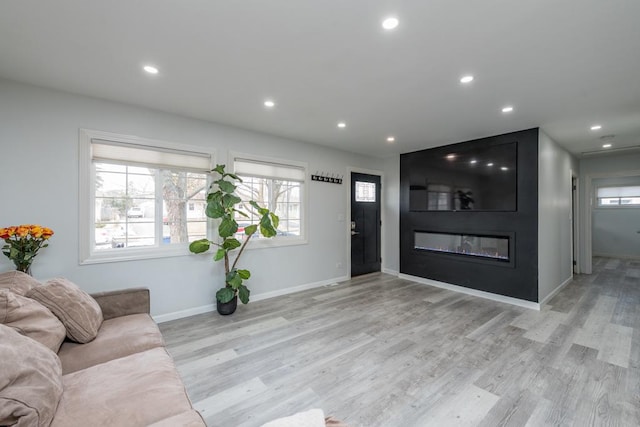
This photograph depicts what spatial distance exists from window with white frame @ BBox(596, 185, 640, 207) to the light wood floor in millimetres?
5145

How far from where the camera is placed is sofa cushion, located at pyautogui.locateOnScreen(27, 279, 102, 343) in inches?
66.7

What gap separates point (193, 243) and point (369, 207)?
3505mm

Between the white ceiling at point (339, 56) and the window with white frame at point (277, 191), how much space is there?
830mm

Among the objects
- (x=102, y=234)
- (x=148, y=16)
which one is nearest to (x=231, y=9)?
(x=148, y=16)

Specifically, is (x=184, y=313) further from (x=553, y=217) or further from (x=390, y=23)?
(x=553, y=217)

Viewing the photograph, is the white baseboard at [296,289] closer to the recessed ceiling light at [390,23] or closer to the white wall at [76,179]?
the white wall at [76,179]

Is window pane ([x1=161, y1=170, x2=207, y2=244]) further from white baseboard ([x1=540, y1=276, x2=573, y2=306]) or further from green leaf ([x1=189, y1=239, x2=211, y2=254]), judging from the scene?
white baseboard ([x1=540, y1=276, x2=573, y2=306])

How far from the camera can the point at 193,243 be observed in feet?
10.8

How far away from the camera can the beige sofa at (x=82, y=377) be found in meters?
1.02

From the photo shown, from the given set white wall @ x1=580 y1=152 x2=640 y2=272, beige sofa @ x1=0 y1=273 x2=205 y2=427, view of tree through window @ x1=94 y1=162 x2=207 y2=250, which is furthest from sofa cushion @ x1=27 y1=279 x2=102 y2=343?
white wall @ x1=580 y1=152 x2=640 y2=272

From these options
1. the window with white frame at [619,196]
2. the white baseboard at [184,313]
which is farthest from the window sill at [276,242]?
the window with white frame at [619,196]

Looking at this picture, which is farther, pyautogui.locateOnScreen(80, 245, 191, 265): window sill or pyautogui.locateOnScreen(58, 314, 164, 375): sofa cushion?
pyautogui.locateOnScreen(80, 245, 191, 265): window sill

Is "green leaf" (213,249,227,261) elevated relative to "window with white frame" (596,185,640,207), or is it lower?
lower

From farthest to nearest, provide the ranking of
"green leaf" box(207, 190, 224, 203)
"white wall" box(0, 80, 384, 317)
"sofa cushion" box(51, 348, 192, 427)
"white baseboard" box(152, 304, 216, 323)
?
"green leaf" box(207, 190, 224, 203) → "white baseboard" box(152, 304, 216, 323) → "white wall" box(0, 80, 384, 317) → "sofa cushion" box(51, 348, 192, 427)
